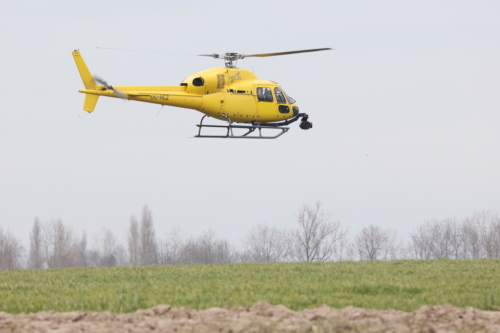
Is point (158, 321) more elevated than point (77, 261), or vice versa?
point (77, 261)

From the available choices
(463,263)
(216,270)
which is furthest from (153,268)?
(463,263)

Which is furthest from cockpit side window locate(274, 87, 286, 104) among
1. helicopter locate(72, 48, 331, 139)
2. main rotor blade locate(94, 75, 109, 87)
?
main rotor blade locate(94, 75, 109, 87)

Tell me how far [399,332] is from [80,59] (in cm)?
1892

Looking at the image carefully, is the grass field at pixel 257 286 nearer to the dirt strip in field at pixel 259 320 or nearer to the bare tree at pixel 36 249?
the dirt strip in field at pixel 259 320

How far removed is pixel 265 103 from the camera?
94.9ft

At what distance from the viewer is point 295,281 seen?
51.5ft

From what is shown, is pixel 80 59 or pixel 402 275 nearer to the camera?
pixel 402 275

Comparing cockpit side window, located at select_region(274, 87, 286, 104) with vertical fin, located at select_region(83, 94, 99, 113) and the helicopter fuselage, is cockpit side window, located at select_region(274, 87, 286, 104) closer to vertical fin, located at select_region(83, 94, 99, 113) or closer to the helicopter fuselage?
the helicopter fuselage

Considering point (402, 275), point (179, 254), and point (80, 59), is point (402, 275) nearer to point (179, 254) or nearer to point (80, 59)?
point (80, 59)

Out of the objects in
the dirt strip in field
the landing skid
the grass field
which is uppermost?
the landing skid

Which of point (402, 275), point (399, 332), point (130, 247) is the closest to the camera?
point (399, 332)

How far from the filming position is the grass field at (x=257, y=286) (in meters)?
12.5

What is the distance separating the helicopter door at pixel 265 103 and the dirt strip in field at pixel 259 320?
1797cm

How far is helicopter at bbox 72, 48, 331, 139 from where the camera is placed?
26.0 meters
